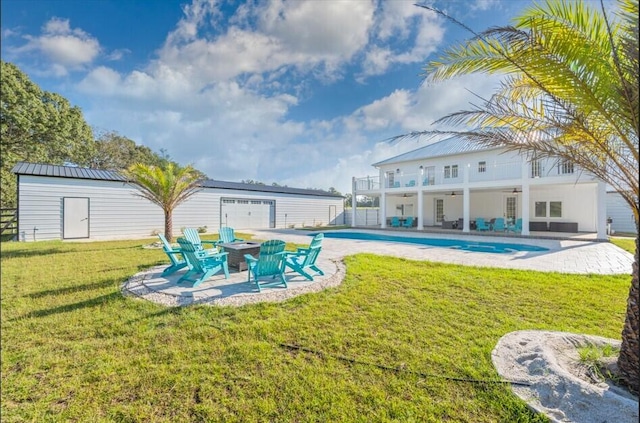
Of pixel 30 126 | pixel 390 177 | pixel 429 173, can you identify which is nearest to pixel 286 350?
pixel 429 173

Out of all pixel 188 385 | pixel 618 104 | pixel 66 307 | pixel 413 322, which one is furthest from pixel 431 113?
pixel 66 307

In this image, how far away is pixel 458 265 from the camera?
321 inches

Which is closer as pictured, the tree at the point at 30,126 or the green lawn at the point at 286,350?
the green lawn at the point at 286,350

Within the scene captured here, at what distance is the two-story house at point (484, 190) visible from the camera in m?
15.6

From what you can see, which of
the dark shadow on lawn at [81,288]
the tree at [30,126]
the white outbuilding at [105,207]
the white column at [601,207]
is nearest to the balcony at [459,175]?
the white column at [601,207]

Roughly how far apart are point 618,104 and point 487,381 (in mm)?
3019

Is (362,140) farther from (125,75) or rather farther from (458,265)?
(125,75)

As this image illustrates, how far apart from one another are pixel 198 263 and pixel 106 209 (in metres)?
13.8

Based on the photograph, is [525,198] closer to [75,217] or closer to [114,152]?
[75,217]

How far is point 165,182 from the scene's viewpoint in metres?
12.1

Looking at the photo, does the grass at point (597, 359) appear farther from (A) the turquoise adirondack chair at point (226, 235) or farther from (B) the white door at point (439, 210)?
(B) the white door at point (439, 210)

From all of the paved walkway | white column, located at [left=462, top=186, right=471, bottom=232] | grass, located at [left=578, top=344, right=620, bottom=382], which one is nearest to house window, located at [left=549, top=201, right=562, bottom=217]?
white column, located at [left=462, top=186, right=471, bottom=232]

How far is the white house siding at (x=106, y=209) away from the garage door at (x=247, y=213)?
1.58 ft

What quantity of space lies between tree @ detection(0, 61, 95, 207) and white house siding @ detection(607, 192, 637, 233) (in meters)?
40.4
